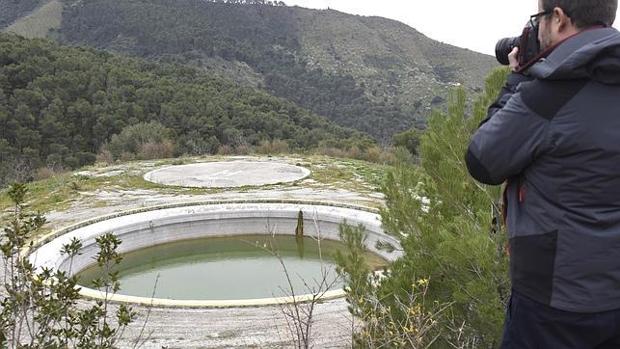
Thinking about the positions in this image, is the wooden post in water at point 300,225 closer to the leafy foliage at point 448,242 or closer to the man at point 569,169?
the leafy foliage at point 448,242

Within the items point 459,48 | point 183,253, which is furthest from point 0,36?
point 459,48

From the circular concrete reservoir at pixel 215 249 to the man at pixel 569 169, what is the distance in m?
5.71

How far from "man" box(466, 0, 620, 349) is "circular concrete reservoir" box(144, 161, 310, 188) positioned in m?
12.0

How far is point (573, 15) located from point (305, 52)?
53952mm

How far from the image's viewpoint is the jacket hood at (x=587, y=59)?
1.34 meters

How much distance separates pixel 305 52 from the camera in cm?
5419

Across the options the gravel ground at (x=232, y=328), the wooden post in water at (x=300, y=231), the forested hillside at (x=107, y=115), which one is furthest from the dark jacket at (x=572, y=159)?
the forested hillside at (x=107, y=115)

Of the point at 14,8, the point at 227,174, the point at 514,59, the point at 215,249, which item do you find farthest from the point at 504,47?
the point at 14,8

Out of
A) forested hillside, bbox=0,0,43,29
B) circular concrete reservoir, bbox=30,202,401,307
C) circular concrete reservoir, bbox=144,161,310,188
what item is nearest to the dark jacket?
circular concrete reservoir, bbox=30,202,401,307

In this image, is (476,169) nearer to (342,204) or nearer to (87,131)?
(342,204)

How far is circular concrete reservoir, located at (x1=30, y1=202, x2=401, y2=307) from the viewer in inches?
329

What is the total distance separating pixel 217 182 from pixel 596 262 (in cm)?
1261

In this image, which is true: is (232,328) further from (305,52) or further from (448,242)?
(305,52)

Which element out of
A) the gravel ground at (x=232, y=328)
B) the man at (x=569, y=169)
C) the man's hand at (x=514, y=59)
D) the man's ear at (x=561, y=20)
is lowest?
the gravel ground at (x=232, y=328)
